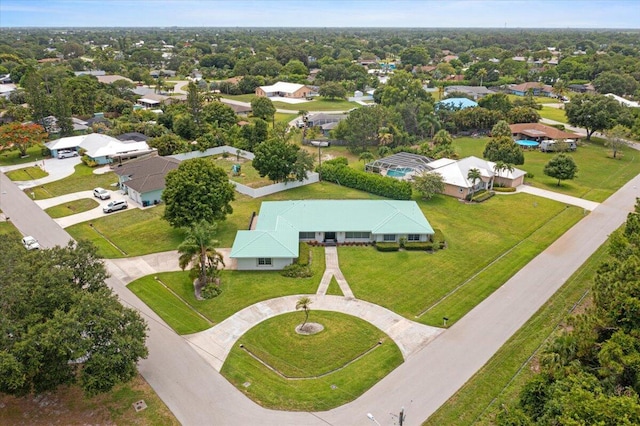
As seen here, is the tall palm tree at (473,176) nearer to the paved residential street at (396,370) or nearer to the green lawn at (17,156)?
the paved residential street at (396,370)

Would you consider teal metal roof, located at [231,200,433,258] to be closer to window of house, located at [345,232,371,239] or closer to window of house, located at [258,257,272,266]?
window of house, located at [345,232,371,239]

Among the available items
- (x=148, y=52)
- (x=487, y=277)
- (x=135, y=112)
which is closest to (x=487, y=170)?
(x=487, y=277)

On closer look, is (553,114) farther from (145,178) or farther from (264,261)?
(145,178)

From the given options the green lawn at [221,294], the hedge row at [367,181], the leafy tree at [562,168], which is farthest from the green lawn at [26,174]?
the leafy tree at [562,168]

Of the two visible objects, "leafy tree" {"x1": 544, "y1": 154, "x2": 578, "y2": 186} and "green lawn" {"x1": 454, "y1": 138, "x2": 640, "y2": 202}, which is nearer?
"leafy tree" {"x1": 544, "y1": 154, "x2": 578, "y2": 186}

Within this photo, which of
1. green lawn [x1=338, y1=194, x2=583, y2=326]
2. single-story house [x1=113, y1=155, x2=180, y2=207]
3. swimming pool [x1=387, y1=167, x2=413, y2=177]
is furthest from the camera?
swimming pool [x1=387, y1=167, x2=413, y2=177]

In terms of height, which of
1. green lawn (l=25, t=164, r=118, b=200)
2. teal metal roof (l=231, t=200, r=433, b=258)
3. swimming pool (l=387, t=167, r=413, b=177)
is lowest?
green lawn (l=25, t=164, r=118, b=200)

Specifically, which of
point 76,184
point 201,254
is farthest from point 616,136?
point 76,184

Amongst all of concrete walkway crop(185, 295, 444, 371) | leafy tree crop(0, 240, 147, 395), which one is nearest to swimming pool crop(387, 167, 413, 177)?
concrete walkway crop(185, 295, 444, 371)
